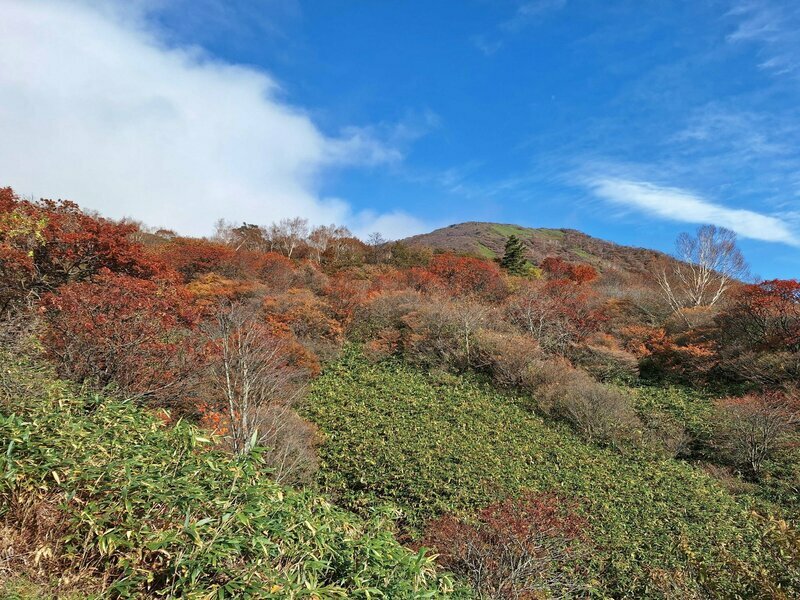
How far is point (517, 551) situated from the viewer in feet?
20.1

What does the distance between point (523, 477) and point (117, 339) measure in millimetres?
10127

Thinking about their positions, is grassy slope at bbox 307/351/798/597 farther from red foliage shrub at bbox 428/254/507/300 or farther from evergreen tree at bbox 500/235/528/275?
evergreen tree at bbox 500/235/528/275

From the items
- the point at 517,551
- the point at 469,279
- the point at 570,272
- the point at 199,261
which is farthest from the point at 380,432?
the point at 570,272

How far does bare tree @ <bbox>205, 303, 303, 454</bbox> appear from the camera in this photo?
8.67 m

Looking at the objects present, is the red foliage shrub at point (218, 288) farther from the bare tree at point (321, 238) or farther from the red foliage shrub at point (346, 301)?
the bare tree at point (321, 238)

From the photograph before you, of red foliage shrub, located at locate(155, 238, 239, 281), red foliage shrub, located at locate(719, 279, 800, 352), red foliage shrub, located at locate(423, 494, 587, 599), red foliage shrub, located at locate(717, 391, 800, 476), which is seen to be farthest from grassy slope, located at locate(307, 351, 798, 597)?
red foliage shrub, located at locate(155, 238, 239, 281)

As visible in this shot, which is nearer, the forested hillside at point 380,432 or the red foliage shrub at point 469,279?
the forested hillside at point 380,432

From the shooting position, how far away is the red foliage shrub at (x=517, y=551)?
5.89 m

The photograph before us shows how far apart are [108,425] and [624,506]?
34.3 ft

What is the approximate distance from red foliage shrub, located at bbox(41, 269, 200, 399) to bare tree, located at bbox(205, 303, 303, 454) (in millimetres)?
1083

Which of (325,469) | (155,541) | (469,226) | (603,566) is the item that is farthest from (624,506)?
(469,226)

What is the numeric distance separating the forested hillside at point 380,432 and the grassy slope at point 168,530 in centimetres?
2

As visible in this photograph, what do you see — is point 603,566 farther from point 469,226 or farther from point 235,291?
point 469,226

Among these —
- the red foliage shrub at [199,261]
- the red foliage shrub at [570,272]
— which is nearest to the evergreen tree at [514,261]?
the red foliage shrub at [570,272]
